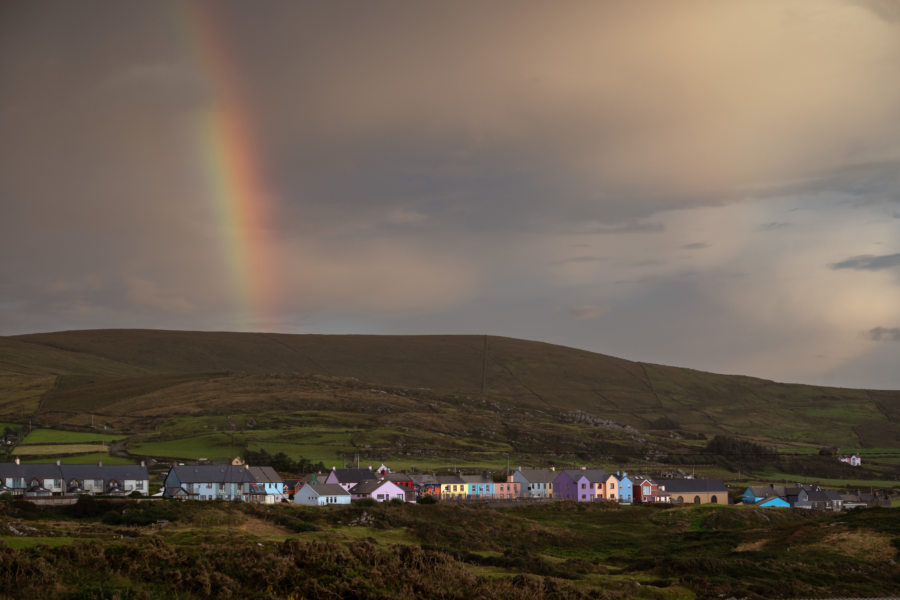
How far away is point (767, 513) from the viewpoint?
389 ft

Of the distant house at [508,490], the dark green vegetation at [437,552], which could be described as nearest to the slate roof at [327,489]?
the dark green vegetation at [437,552]

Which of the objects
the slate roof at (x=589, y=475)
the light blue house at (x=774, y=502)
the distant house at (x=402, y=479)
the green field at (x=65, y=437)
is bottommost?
the light blue house at (x=774, y=502)

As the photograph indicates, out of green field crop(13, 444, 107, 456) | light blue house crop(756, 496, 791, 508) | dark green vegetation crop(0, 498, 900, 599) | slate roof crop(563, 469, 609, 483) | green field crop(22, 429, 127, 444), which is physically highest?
green field crop(22, 429, 127, 444)

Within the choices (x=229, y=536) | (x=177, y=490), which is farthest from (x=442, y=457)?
(x=229, y=536)

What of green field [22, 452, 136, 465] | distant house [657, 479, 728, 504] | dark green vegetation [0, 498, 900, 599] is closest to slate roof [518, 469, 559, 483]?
distant house [657, 479, 728, 504]

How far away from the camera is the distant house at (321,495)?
12512cm

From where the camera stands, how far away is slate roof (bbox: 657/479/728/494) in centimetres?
15000

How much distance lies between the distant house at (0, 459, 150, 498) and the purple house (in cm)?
6749

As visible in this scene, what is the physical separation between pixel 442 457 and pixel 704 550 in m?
116

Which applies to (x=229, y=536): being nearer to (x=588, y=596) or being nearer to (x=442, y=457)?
(x=588, y=596)

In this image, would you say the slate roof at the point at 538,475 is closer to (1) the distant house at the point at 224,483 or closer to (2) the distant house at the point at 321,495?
(2) the distant house at the point at 321,495

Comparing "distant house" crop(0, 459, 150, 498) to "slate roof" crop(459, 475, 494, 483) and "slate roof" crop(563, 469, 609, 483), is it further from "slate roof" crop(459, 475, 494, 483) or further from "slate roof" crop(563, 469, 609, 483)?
"slate roof" crop(563, 469, 609, 483)

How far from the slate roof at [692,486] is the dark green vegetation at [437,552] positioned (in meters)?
24.9

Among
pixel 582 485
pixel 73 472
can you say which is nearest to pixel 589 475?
pixel 582 485
